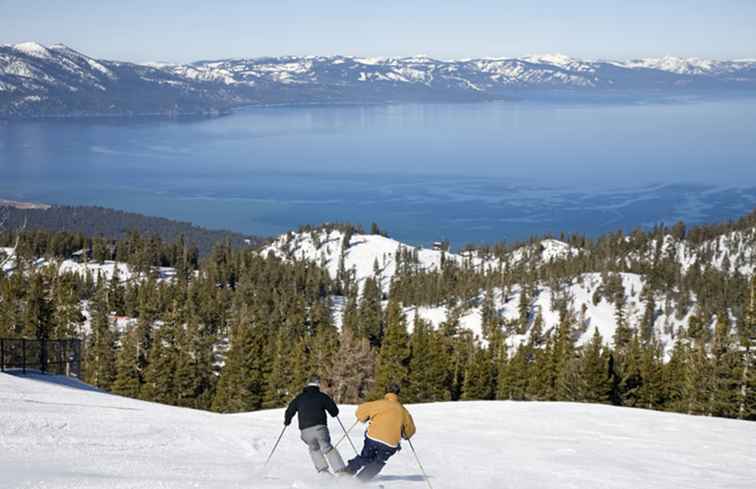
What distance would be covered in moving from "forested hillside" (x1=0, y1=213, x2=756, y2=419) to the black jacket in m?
39.1

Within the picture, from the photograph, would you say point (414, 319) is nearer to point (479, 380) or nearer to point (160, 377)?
point (479, 380)

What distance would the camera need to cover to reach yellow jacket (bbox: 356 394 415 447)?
12.5 m

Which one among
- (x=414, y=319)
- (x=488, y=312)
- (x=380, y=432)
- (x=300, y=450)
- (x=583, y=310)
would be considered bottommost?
(x=488, y=312)

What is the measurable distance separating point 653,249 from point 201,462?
5840 inches

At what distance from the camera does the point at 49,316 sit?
205 feet

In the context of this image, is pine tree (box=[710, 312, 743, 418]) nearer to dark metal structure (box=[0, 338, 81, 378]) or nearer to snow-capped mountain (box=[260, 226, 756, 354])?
dark metal structure (box=[0, 338, 81, 378])

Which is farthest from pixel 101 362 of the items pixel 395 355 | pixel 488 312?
→ pixel 488 312

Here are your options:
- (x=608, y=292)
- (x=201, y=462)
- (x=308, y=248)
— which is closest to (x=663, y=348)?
(x=608, y=292)

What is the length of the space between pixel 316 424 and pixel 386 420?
3.91 feet

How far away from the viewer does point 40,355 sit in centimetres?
3186

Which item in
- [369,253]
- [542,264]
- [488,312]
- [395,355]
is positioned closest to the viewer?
[395,355]

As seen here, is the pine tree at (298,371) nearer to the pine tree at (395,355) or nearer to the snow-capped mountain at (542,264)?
the pine tree at (395,355)

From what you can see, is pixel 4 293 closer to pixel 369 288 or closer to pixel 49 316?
pixel 49 316

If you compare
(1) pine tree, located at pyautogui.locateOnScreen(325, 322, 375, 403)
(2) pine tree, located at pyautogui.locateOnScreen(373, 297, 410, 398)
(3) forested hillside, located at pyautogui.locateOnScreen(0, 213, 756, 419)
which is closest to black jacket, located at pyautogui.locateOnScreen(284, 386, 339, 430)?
(3) forested hillside, located at pyautogui.locateOnScreen(0, 213, 756, 419)
